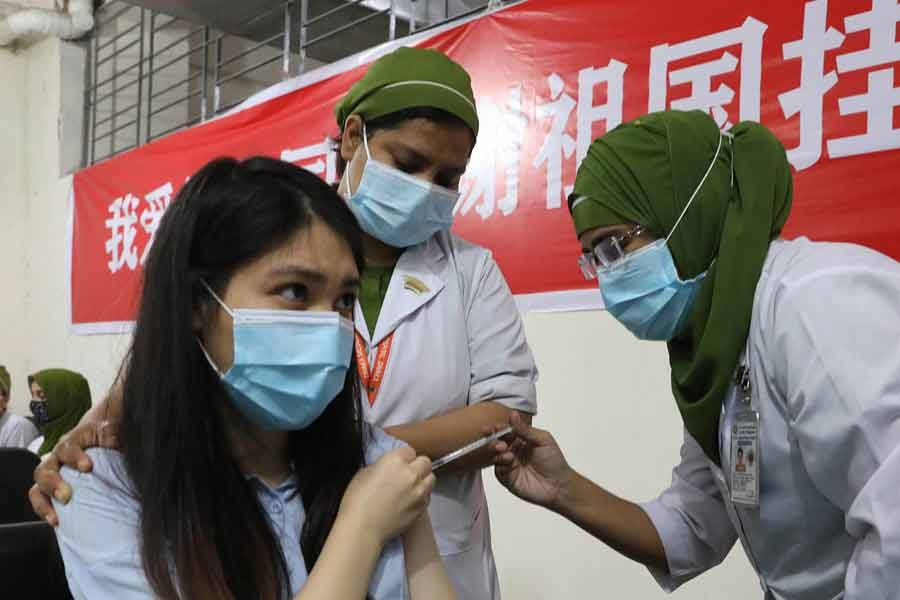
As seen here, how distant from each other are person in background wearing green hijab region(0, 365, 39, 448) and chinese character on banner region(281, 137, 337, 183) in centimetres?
236

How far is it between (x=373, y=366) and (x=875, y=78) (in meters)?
1.20

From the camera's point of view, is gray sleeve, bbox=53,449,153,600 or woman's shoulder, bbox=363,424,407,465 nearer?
gray sleeve, bbox=53,449,153,600

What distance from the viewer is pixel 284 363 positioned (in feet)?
3.17

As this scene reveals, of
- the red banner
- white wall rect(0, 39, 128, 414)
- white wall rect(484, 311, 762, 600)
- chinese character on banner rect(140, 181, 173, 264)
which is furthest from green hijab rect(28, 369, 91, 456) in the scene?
white wall rect(484, 311, 762, 600)

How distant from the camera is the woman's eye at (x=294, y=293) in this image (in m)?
0.96

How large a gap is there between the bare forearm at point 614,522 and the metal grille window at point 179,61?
2.85 m

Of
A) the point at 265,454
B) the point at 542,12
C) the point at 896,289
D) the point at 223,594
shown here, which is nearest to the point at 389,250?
the point at 265,454

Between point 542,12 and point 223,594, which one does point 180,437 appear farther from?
point 542,12

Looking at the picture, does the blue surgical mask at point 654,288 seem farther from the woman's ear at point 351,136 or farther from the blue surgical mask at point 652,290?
the woman's ear at point 351,136

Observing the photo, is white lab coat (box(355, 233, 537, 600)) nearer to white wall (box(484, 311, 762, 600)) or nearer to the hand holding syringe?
the hand holding syringe

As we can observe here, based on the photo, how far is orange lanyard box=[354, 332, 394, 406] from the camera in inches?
49.8

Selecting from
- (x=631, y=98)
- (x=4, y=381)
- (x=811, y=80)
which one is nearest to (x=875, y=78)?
(x=811, y=80)

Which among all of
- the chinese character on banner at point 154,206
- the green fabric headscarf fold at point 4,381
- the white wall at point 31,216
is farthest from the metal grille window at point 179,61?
the green fabric headscarf fold at point 4,381

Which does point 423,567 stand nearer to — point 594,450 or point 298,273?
point 298,273
